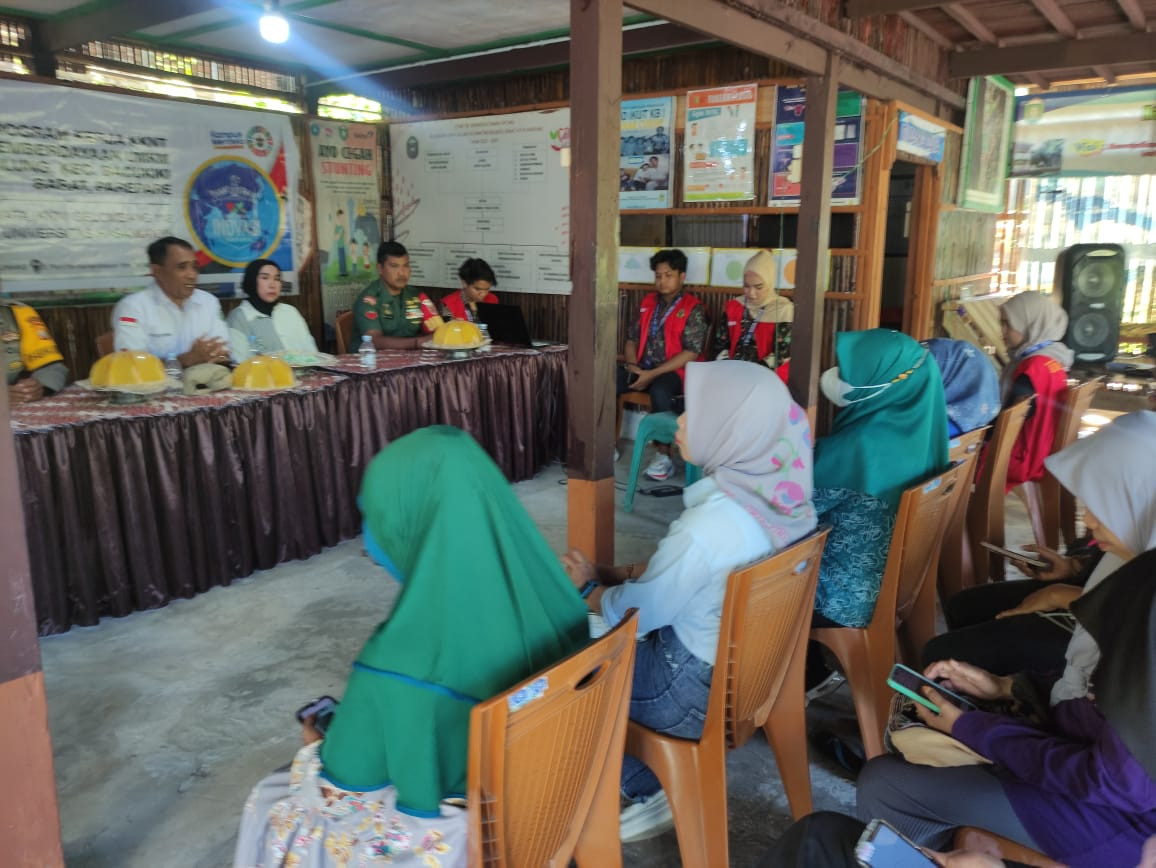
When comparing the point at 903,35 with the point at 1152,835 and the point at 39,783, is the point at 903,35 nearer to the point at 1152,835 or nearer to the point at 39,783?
the point at 1152,835

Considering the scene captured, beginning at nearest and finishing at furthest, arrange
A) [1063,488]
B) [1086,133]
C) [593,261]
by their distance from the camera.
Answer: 1. [593,261]
2. [1063,488]
3. [1086,133]

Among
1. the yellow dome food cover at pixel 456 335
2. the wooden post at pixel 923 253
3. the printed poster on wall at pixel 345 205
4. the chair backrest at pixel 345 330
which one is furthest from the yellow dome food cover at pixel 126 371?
the wooden post at pixel 923 253

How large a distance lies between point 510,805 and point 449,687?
19 cm

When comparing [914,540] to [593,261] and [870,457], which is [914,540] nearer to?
[870,457]

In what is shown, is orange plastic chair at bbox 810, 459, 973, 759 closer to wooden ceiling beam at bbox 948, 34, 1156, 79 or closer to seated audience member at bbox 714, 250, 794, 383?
seated audience member at bbox 714, 250, 794, 383

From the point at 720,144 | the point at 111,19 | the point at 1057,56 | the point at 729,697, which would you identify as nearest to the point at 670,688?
the point at 729,697

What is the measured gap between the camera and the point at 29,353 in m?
3.33

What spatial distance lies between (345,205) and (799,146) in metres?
3.64

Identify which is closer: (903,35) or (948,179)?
(903,35)

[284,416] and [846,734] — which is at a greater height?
[284,416]

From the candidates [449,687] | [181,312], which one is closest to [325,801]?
[449,687]

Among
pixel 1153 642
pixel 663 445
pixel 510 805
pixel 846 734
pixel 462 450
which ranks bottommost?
pixel 846 734

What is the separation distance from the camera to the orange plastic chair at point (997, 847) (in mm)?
1251

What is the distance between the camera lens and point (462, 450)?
121cm
